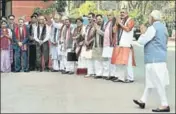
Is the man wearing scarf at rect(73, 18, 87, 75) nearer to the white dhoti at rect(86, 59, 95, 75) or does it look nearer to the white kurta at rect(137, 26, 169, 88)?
the white dhoti at rect(86, 59, 95, 75)

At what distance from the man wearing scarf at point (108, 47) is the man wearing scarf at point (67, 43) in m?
1.73

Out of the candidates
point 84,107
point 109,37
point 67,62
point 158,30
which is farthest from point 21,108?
point 67,62

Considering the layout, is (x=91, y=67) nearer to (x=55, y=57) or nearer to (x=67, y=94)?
(x=55, y=57)

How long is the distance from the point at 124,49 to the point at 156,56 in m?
4.51

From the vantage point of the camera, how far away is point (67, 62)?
57.7 feet

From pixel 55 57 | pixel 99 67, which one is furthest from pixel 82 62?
pixel 55 57

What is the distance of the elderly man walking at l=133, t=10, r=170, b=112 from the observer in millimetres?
10539

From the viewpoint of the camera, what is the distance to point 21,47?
17.5 m

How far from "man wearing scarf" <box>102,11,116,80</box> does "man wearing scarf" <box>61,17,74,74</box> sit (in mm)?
1729

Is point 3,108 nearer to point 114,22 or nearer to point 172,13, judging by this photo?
point 114,22

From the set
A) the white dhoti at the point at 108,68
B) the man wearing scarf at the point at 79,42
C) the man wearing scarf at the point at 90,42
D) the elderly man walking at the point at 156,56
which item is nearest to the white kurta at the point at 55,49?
the man wearing scarf at the point at 79,42

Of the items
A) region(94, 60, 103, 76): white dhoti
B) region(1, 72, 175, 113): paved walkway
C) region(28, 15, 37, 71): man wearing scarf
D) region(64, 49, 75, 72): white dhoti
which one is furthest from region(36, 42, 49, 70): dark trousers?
region(94, 60, 103, 76): white dhoti

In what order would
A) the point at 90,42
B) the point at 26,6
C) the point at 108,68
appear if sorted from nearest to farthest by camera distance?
the point at 108,68 → the point at 90,42 → the point at 26,6

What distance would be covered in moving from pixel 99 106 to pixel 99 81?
4.53m
